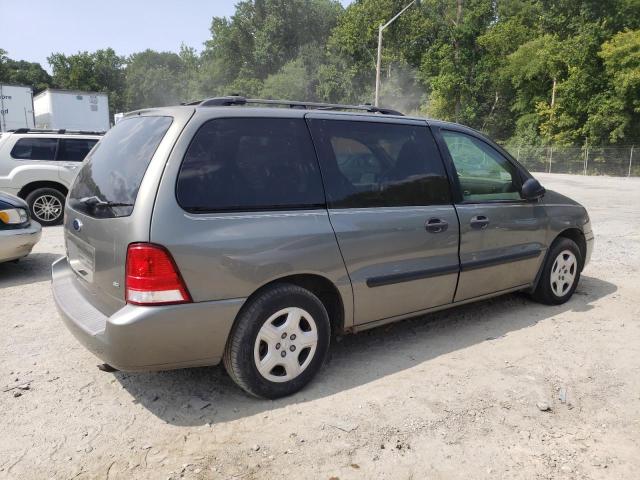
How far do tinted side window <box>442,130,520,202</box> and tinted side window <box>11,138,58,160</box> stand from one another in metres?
8.12

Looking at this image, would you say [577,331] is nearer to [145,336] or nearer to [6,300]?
[145,336]

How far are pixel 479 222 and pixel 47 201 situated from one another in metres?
8.23

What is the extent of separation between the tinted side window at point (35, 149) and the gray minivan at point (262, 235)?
22.2 ft

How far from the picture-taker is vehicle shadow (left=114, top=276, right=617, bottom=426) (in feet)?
10.2

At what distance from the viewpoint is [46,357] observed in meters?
3.74

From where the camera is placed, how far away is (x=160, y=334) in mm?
2709

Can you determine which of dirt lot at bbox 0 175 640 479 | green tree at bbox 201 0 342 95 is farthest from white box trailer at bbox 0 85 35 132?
green tree at bbox 201 0 342 95

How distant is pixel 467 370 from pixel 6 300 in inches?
174

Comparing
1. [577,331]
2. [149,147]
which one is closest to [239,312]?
[149,147]

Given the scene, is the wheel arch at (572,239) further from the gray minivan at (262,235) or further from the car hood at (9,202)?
the car hood at (9,202)

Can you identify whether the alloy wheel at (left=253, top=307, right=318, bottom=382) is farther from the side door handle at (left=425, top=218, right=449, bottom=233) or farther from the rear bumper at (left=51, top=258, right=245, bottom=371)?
the side door handle at (left=425, top=218, right=449, bottom=233)

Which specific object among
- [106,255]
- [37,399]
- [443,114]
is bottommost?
[37,399]

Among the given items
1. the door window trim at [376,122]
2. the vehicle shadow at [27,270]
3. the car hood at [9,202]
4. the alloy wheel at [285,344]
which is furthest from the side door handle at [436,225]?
the car hood at [9,202]

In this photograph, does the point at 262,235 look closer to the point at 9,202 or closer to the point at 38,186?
the point at 9,202
